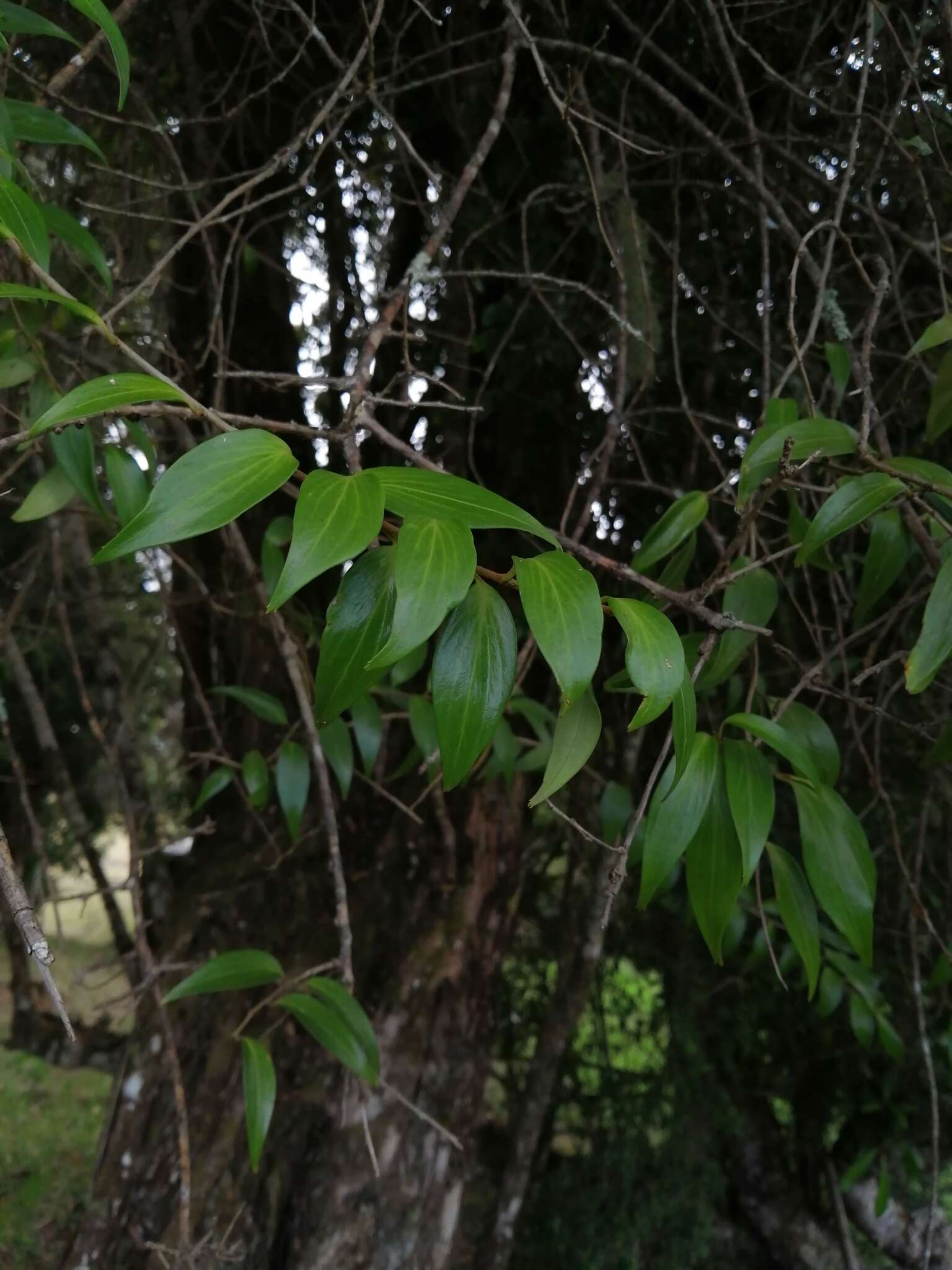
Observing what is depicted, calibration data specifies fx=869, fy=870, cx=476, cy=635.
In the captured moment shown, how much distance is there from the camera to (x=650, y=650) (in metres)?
0.34

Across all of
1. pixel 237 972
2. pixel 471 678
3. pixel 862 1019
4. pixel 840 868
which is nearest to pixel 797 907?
pixel 840 868

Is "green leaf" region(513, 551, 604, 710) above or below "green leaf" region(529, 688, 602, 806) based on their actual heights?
above

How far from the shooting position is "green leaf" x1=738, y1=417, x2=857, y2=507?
0.52 m

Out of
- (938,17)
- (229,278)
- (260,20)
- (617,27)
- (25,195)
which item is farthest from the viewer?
(229,278)

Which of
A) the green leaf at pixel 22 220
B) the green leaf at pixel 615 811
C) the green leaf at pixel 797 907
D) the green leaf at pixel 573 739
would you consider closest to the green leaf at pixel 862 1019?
the green leaf at pixel 615 811

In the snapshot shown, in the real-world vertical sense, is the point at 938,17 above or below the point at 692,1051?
above

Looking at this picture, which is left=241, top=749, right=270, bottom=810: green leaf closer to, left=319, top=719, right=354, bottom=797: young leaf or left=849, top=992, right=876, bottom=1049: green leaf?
left=319, top=719, right=354, bottom=797: young leaf

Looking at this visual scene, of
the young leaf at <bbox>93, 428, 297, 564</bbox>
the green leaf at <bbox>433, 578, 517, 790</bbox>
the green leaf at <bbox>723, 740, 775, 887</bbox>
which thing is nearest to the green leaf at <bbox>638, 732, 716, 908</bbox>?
the green leaf at <bbox>723, 740, 775, 887</bbox>

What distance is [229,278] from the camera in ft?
3.89

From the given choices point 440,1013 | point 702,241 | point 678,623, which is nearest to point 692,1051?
point 440,1013

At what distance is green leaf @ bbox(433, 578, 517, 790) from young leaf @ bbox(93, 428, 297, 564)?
0.09 meters

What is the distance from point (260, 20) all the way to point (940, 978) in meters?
1.12

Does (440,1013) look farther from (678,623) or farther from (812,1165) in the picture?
(812,1165)

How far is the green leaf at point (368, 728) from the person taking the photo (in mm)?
734
